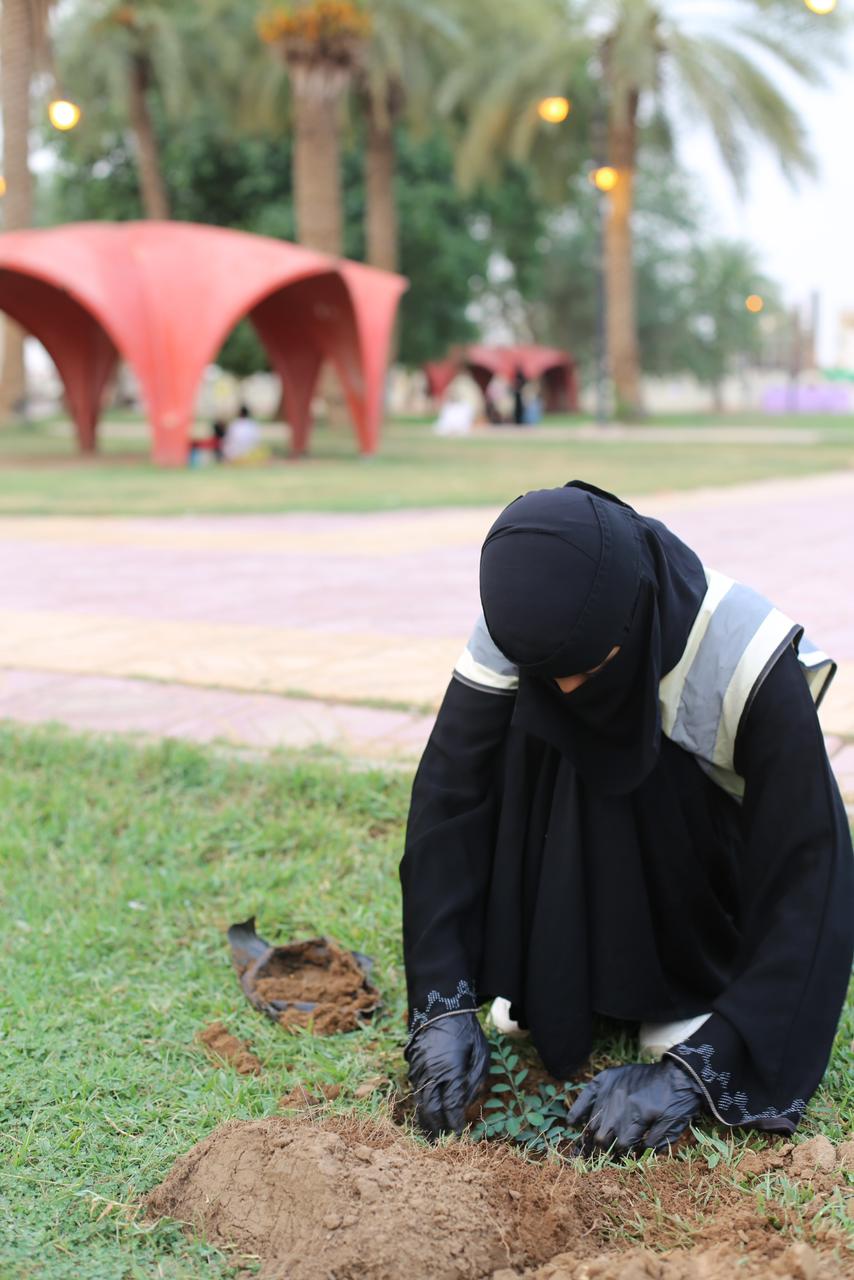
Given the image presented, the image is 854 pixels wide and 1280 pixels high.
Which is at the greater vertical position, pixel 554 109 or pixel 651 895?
pixel 554 109

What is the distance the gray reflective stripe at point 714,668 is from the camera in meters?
2.04

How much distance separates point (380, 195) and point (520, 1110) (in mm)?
23210

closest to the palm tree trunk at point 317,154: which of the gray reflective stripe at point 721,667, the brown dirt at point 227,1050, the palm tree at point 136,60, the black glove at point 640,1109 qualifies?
the palm tree at point 136,60

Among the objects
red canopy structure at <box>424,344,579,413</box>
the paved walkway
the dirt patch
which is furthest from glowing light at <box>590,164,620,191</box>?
the dirt patch

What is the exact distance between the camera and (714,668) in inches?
80.2

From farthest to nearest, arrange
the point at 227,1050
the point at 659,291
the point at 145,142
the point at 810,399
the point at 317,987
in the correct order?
the point at 810,399
the point at 659,291
the point at 145,142
the point at 317,987
the point at 227,1050

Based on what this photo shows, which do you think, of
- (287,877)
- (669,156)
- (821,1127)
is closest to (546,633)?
(821,1127)

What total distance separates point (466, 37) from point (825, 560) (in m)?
20.0

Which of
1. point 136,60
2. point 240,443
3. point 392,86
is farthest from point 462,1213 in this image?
point 136,60

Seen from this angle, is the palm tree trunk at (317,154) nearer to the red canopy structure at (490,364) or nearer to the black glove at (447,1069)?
the red canopy structure at (490,364)

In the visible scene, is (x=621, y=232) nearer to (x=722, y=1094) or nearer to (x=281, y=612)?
(x=281, y=612)

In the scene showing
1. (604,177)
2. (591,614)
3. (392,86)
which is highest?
(392,86)

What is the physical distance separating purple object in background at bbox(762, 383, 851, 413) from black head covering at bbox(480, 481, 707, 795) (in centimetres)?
5056

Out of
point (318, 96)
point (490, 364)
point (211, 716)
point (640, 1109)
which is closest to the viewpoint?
point (640, 1109)
